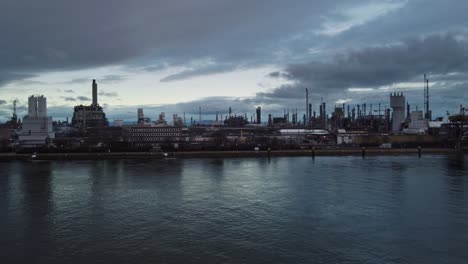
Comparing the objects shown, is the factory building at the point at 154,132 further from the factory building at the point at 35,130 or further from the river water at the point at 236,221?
the river water at the point at 236,221

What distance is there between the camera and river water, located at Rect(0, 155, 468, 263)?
35.8ft

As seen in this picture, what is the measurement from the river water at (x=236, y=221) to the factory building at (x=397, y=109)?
51944 mm

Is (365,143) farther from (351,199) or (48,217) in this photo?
(48,217)

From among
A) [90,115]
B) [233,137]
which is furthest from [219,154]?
Result: [90,115]

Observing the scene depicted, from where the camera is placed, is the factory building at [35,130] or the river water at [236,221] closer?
the river water at [236,221]

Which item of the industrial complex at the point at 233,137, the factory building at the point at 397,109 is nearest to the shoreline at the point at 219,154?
the industrial complex at the point at 233,137

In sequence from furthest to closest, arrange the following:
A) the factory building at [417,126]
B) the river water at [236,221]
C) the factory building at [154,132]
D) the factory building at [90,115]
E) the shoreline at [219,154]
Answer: the factory building at [90,115] → the factory building at [154,132] → the factory building at [417,126] → the shoreline at [219,154] → the river water at [236,221]

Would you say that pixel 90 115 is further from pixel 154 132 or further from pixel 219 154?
pixel 219 154

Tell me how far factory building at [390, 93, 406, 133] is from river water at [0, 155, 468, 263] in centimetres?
5194

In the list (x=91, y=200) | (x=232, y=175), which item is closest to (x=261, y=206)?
(x=91, y=200)

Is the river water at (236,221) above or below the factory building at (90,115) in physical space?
below

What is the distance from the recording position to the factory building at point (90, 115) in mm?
100188

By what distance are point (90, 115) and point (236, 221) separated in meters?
99.9

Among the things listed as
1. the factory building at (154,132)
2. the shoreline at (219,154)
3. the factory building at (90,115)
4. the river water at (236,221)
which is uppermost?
the factory building at (90,115)
